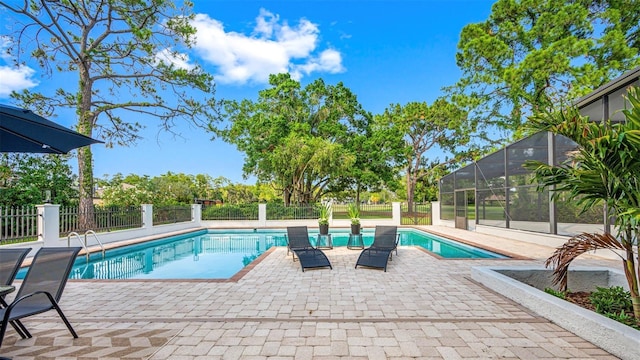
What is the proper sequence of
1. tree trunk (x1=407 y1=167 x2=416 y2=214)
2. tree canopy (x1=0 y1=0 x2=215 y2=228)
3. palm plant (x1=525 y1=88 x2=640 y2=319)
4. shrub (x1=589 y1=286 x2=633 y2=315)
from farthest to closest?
tree trunk (x1=407 y1=167 x2=416 y2=214), tree canopy (x1=0 y1=0 x2=215 y2=228), shrub (x1=589 y1=286 x2=633 y2=315), palm plant (x1=525 y1=88 x2=640 y2=319)

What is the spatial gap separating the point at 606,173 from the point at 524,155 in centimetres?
840

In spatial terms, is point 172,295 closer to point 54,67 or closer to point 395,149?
point 54,67

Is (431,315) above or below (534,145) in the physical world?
below

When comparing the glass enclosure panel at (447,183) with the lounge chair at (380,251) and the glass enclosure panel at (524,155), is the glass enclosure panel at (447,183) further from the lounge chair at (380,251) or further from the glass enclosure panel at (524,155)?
the lounge chair at (380,251)

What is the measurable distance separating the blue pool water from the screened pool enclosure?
2271 millimetres

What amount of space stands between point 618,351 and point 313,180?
2107cm

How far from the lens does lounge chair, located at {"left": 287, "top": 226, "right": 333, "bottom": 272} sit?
21.2 feet

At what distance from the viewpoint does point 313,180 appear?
23484 mm

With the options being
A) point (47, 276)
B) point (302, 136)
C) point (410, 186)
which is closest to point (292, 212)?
point (302, 136)

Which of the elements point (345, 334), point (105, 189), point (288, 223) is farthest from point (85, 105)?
point (345, 334)

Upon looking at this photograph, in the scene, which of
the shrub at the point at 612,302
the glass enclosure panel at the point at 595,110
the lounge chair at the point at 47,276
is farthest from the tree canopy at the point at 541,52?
the lounge chair at the point at 47,276

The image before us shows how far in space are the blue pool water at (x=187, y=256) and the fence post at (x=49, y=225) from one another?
115cm

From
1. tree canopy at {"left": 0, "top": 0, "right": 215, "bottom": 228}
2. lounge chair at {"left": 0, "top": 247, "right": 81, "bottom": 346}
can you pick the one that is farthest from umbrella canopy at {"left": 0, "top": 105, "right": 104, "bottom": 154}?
tree canopy at {"left": 0, "top": 0, "right": 215, "bottom": 228}

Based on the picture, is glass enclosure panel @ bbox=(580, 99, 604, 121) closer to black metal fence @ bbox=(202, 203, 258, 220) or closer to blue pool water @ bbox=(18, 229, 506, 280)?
blue pool water @ bbox=(18, 229, 506, 280)
